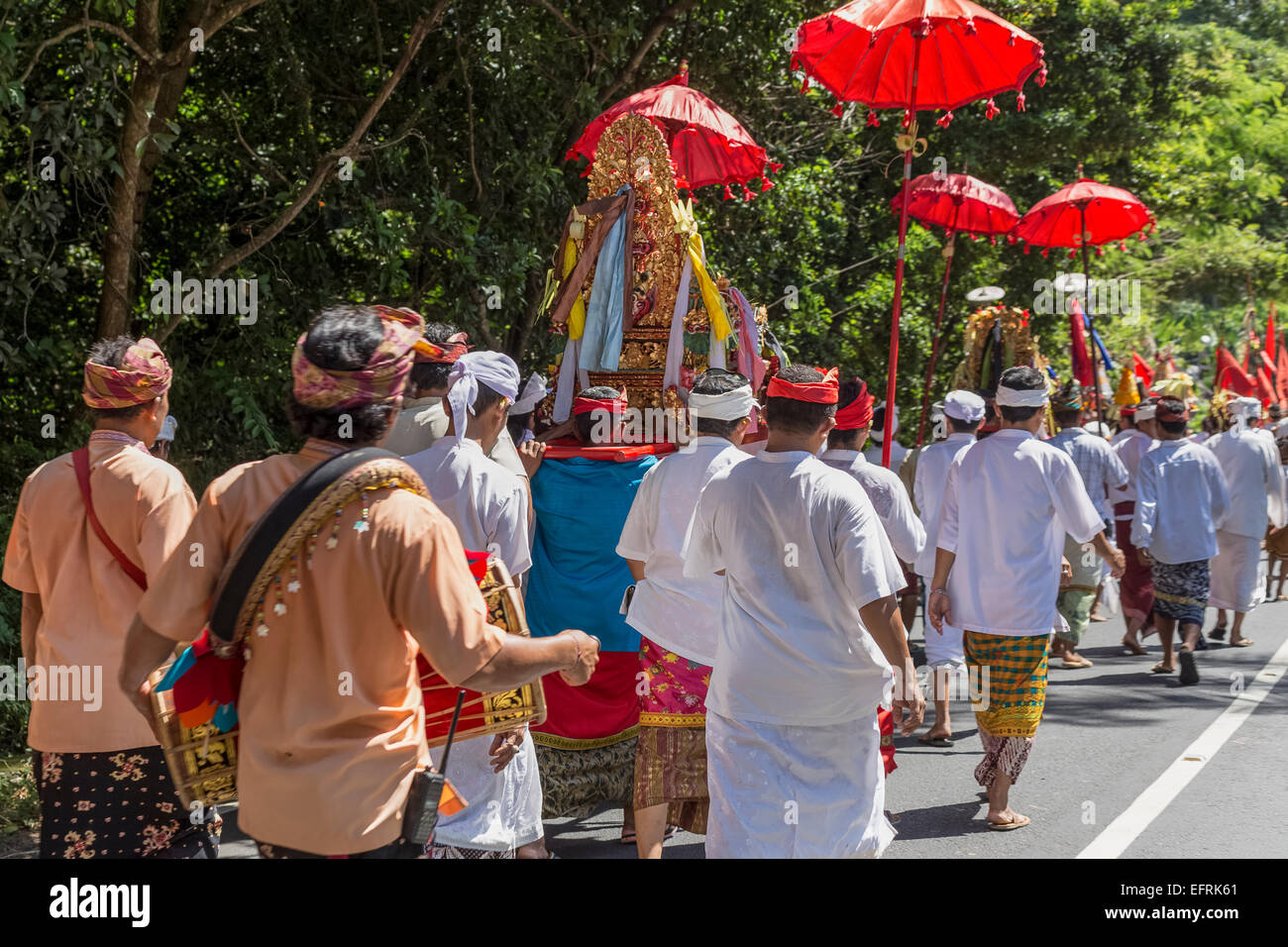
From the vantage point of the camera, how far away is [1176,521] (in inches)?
396

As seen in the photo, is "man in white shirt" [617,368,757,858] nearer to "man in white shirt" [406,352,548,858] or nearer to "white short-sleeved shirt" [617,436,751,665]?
"white short-sleeved shirt" [617,436,751,665]

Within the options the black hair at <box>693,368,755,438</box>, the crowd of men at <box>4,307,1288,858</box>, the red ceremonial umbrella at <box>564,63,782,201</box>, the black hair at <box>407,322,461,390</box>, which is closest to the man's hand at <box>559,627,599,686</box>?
the crowd of men at <box>4,307,1288,858</box>

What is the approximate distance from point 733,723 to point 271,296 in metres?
6.32

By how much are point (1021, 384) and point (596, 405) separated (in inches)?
84.0

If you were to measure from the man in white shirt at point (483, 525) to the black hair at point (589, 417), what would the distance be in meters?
0.88

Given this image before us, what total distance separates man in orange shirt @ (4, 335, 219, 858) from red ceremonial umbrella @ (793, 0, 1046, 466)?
3.44 metres

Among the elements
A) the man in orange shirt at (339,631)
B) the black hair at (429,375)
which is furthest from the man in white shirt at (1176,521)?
the man in orange shirt at (339,631)

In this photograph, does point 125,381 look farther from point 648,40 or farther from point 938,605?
point 648,40

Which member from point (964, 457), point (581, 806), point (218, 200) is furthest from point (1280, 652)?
point (218, 200)

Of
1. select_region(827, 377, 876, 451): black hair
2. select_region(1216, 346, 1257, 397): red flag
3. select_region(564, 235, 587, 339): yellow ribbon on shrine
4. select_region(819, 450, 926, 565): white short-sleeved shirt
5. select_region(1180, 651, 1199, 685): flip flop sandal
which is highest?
select_region(1216, 346, 1257, 397): red flag

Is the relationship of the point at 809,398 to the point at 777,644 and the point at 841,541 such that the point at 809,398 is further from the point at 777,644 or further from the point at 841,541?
the point at 777,644

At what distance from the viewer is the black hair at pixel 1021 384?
6367 mm

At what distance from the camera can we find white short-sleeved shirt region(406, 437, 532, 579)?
16.6 ft

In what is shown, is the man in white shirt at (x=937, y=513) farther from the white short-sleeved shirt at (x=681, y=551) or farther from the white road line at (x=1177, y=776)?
the white short-sleeved shirt at (x=681, y=551)
